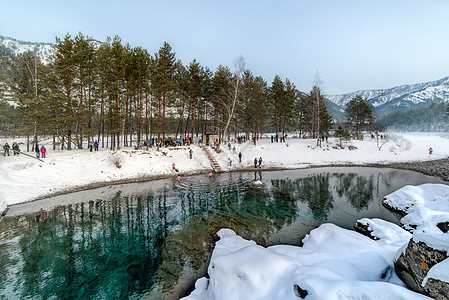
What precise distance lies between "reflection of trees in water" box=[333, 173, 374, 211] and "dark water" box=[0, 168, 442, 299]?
0.10 m

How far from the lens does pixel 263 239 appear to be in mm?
10742

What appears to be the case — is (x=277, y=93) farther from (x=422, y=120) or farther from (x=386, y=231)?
(x=422, y=120)

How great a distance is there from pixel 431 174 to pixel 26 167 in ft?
161

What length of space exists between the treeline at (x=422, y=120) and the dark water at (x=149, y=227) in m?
112

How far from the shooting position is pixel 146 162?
27344mm

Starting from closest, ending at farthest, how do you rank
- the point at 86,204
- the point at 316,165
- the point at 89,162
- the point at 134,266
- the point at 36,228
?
1. the point at 134,266
2. the point at 36,228
3. the point at 86,204
4. the point at 89,162
5. the point at 316,165

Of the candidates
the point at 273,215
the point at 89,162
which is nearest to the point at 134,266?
the point at 273,215

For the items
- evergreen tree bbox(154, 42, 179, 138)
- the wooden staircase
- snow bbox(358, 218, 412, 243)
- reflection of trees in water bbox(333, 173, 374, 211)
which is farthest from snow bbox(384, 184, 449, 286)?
evergreen tree bbox(154, 42, 179, 138)

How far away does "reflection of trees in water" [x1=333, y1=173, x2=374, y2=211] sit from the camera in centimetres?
1708

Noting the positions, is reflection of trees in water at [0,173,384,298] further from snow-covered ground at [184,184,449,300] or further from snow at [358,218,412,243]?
snow at [358,218,412,243]

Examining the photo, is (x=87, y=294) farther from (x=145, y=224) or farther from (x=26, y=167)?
(x=26, y=167)

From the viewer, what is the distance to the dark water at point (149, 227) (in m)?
8.12

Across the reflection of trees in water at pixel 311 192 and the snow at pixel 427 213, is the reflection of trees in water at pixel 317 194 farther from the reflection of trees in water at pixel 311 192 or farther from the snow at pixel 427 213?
A: the snow at pixel 427 213

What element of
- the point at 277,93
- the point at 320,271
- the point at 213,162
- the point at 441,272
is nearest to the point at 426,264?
the point at 441,272
